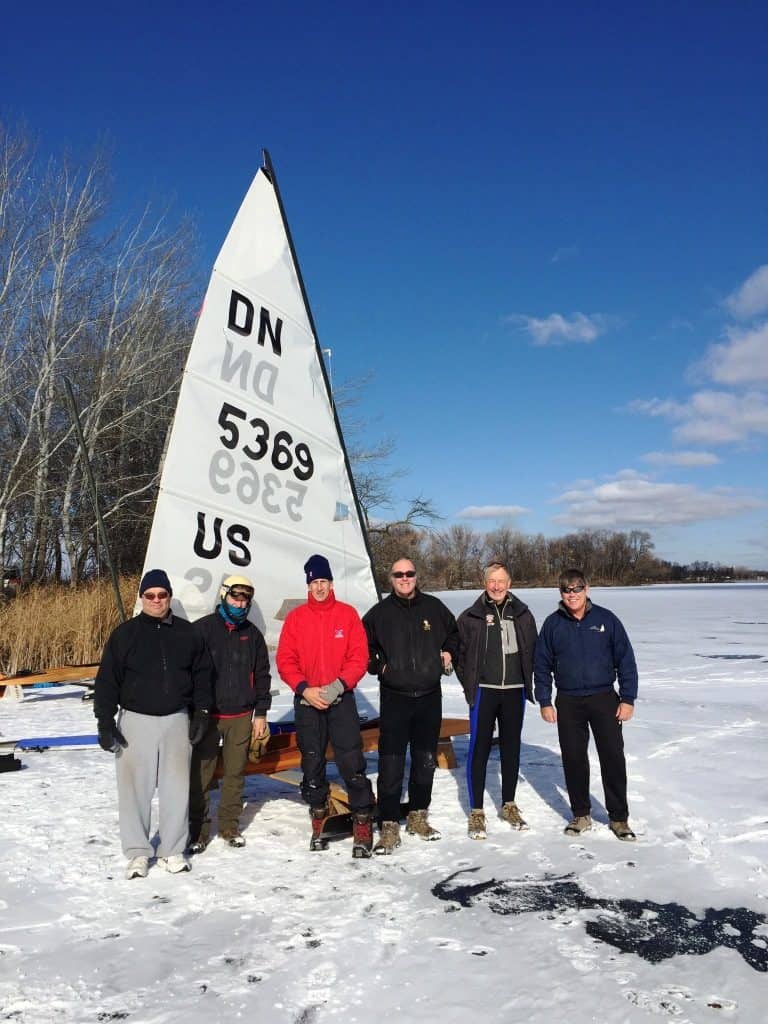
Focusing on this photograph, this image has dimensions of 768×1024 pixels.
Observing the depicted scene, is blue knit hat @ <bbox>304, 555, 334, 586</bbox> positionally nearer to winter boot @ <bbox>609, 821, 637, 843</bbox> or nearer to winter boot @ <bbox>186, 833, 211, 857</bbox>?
winter boot @ <bbox>186, 833, 211, 857</bbox>

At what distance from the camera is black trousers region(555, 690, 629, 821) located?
3.54 metres

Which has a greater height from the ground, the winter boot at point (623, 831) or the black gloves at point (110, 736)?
the black gloves at point (110, 736)

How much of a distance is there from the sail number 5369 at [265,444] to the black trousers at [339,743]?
144 centimetres

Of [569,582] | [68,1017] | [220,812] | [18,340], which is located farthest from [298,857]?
[18,340]

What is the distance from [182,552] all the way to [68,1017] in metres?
2.25

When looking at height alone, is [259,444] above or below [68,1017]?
above

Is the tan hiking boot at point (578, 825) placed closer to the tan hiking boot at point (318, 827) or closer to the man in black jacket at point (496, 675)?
the man in black jacket at point (496, 675)

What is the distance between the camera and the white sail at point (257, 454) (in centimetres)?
398

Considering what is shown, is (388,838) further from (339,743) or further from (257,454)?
(257,454)

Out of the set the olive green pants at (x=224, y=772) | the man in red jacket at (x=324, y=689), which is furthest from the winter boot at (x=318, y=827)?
the olive green pants at (x=224, y=772)

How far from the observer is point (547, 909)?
2.70 m

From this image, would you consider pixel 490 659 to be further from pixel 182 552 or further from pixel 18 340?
pixel 18 340

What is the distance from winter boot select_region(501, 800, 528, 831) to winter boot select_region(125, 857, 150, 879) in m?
1.72

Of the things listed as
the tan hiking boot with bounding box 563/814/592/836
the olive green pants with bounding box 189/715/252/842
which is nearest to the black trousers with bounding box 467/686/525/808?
the tan hiking boot with bounding box 563/814/592/836
